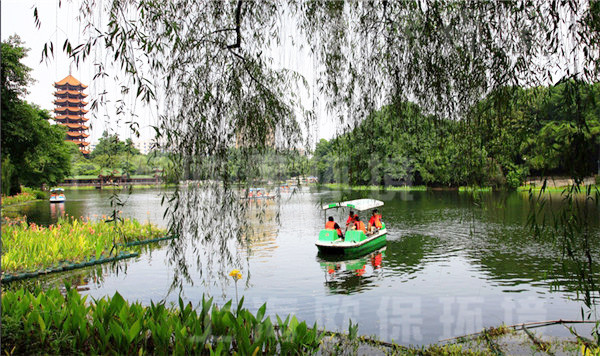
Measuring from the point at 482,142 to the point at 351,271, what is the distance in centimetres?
782

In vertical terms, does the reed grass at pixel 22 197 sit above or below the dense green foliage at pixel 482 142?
below

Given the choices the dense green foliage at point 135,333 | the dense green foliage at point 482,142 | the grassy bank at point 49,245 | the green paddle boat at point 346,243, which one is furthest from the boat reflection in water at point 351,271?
the dense green foliage at point 482,142

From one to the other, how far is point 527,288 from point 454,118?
703 centimetres

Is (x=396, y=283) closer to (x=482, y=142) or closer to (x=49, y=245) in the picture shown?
(x=482, y=142)

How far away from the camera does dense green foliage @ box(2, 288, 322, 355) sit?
343cm

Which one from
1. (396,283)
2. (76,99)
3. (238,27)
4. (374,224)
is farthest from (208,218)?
(76,99)

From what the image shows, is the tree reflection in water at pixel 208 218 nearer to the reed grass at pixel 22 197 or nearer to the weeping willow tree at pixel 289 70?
the weeping willow tree at pixel 289 70

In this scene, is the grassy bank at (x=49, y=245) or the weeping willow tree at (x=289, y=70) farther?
the grassy bank at (x=49, y=245)

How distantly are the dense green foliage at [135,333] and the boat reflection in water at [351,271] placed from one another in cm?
495

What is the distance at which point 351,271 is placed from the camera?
10148mm

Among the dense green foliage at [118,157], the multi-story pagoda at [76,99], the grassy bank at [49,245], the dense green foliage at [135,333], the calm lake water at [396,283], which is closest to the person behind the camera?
the dense green foliage at [118,157]

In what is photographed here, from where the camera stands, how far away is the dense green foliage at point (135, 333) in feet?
11.3

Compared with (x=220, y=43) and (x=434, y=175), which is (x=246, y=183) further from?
(x=434, y=175)

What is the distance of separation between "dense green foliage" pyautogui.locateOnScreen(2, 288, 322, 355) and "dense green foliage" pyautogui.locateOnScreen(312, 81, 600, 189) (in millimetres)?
1525
